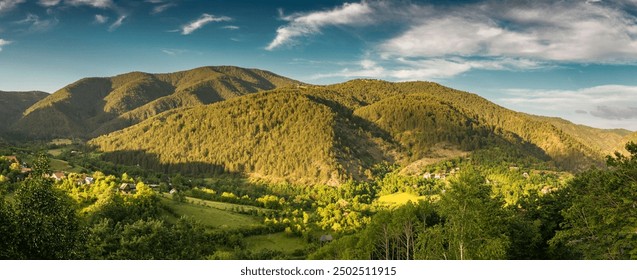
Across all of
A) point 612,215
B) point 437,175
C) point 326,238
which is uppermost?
point 612,215

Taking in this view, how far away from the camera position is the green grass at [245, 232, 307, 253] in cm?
6149

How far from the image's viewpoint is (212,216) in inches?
2795

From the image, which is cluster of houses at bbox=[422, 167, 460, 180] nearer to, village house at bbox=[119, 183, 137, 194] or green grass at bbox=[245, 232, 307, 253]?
green grass at bbox=[245, 232, 307, 253]

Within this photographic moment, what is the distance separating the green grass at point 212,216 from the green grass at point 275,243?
12.7ft

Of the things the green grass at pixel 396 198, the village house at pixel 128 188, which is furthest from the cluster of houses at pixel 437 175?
the village house at pixel 128 188

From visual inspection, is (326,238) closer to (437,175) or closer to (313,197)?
(313,197)

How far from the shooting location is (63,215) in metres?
13.6

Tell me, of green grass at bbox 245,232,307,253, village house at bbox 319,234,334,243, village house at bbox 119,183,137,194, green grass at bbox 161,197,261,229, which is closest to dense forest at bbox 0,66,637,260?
green grass at bbox 245,232,307,253

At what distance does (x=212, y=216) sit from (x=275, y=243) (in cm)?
1329

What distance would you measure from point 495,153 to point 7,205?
180m

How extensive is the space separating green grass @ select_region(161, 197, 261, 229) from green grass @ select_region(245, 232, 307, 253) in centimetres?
387

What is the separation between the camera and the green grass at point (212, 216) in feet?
219

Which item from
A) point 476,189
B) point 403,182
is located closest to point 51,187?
point 476,189

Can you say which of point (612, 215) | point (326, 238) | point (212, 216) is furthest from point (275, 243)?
point (612, 215)
